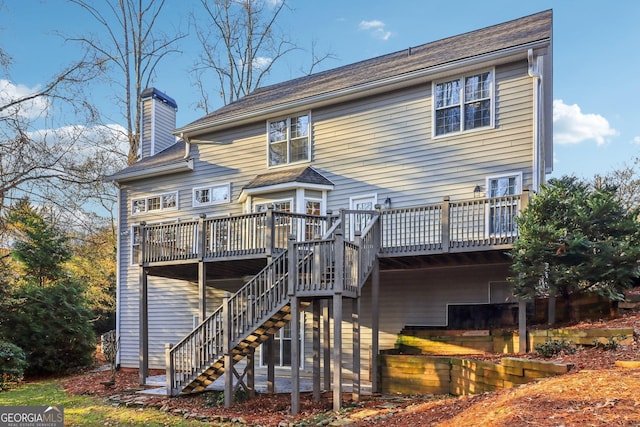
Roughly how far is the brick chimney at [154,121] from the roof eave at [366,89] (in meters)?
3.27

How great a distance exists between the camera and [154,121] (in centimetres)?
1944

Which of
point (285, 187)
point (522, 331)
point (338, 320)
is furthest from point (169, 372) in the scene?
point (522, 331)

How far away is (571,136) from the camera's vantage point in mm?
43969

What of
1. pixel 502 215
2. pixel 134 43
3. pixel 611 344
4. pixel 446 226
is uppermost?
pixel 134 43

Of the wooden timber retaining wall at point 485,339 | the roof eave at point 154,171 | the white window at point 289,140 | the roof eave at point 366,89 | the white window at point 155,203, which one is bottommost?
the wooden timber retaining wall at point 485,339

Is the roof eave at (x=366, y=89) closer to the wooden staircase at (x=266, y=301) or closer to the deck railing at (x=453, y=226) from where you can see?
the deck railing at (x=453, y=226)

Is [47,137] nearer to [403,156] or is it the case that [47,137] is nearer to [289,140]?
[289,140]

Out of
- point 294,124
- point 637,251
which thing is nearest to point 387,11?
point 294,124

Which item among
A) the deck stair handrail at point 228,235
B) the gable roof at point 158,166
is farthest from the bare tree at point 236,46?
the deck stair handrail at point 228,235

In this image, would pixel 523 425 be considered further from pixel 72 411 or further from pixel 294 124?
pixel 294 124

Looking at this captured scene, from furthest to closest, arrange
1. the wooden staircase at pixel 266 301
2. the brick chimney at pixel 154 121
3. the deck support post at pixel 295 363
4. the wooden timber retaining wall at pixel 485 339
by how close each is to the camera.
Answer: the brick chimney at pixel 154 121, the wooden staircase at pixel 266 301, the deck support post at pixel 295 363, the wooden timber retaining wall at pixel 485 339

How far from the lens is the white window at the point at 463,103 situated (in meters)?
12.2

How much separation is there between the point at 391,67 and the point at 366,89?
1.71m

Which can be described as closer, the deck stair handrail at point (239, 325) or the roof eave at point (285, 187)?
the deck stair handrail at point (239, 325)
